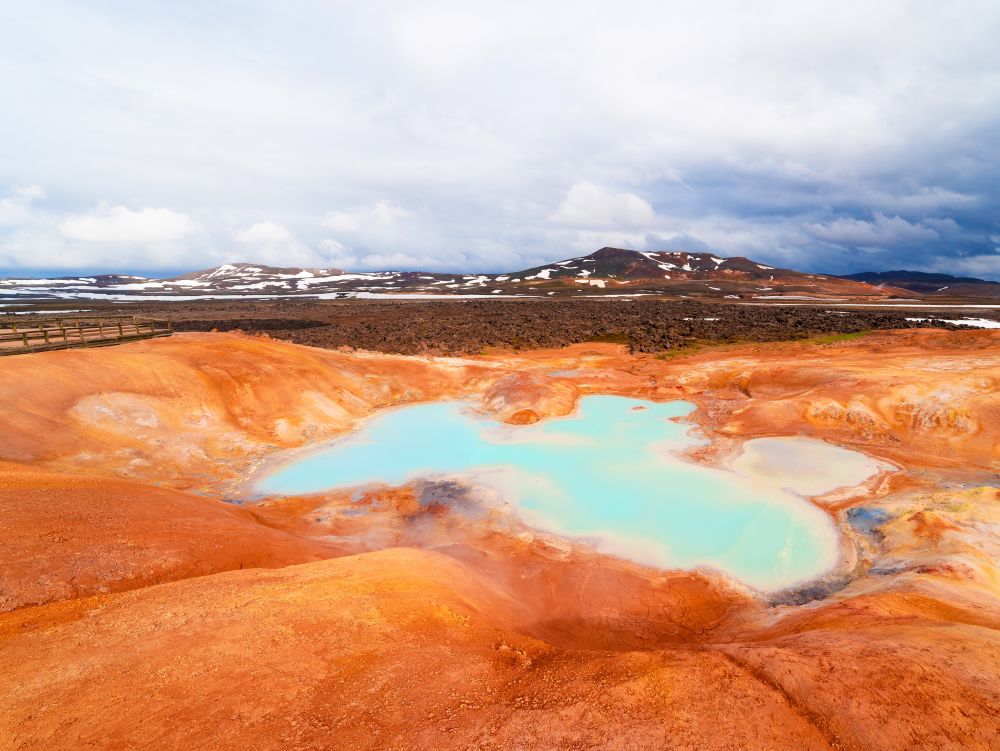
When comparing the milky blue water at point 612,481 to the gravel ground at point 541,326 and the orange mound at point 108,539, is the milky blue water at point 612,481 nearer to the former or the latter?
the orange mound at point 108,539

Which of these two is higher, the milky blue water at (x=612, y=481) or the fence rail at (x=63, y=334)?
the fence rail at (x=63, y=334)

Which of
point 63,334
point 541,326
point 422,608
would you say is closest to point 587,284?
point 541,326

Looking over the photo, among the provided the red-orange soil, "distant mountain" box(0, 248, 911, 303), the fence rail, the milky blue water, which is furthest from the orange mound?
"distant mountain" box(0, 248, 911, 303)

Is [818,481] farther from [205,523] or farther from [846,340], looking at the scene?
[846,340]

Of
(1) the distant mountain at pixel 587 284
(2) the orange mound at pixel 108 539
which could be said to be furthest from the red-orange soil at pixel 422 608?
(1) the distant mountain at pixel 587 284

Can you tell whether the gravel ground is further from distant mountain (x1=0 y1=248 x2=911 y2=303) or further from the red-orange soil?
distant mountain (x1=0 y1=248 x2=911 y2=303)

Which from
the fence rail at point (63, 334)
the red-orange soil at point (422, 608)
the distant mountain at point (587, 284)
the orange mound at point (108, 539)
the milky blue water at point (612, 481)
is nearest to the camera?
the red-orange soil at point (422, 608)

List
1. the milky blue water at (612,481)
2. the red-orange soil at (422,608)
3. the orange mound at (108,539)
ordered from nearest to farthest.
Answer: the red-orange soil at (422,608), the orange mound at (108,539), the milky blue water at (612,481)
